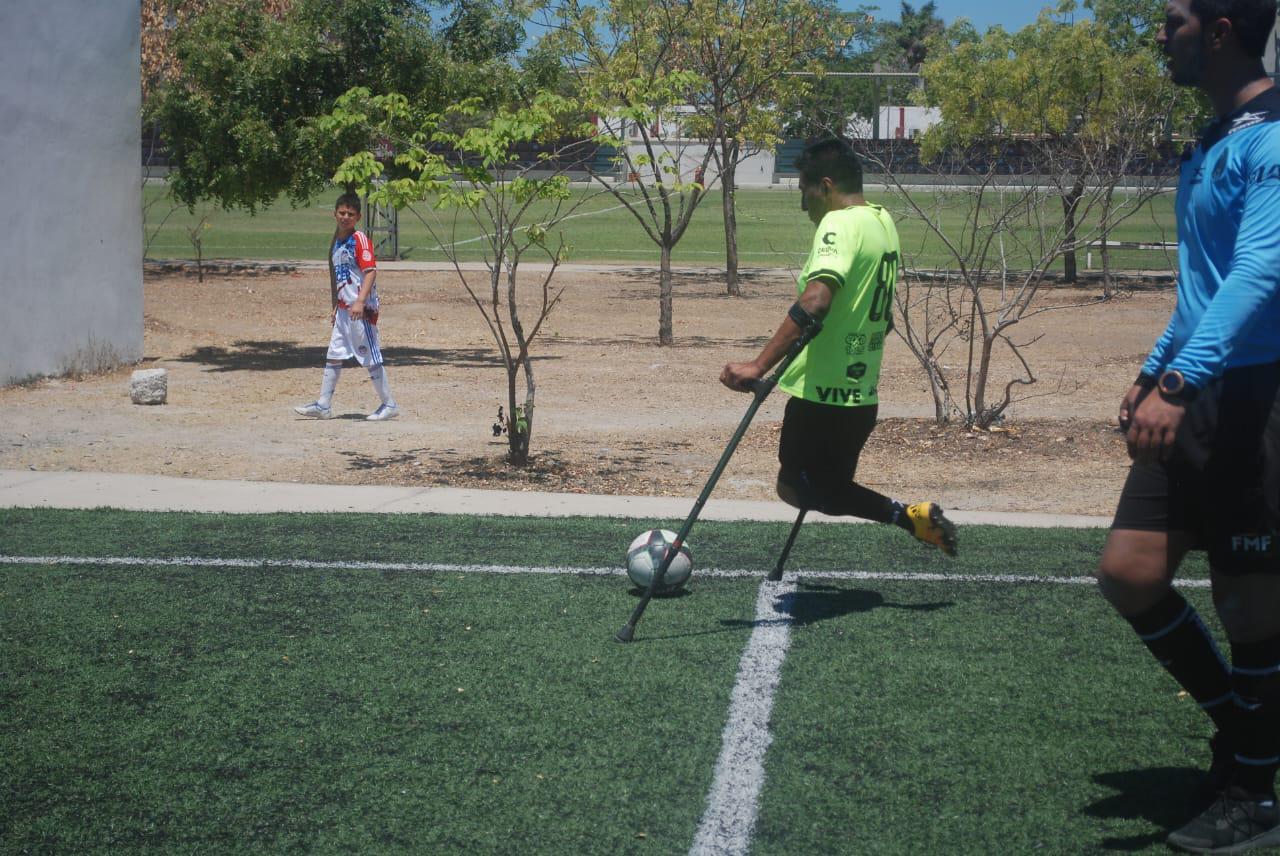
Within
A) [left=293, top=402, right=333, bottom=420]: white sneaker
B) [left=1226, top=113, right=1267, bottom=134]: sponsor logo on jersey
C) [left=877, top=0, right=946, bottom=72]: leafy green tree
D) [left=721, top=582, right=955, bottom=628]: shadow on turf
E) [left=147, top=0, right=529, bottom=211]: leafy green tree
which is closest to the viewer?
[left=1226, top=113, right=1267, bottom=134]: sponsor logo on jersey

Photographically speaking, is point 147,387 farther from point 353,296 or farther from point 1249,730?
point 1249,730

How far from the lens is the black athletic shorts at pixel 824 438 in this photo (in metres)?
5.38

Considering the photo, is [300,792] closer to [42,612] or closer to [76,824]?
[76,824]

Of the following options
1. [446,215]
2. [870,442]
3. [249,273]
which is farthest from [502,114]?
[446,215]

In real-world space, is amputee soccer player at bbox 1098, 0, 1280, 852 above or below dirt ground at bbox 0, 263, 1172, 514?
above

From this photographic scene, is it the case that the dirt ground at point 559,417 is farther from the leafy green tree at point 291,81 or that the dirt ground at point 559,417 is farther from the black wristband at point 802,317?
the black wristband at point 802,317

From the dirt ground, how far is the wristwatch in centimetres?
537

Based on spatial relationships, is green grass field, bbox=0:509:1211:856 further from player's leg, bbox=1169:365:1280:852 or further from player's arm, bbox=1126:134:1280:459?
player's arm, bbox=1126:134:1280:459

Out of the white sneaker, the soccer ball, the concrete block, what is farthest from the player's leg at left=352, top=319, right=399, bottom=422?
the soccer ball

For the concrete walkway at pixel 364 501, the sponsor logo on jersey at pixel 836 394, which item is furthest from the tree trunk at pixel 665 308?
the sponsor logo on jersey at pixel 836 394

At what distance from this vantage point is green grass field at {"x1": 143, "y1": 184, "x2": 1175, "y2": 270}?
32.0m

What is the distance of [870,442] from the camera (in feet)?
34.8

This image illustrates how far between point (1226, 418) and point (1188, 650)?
68cm

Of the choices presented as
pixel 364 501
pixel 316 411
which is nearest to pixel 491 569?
pixel 364 501
